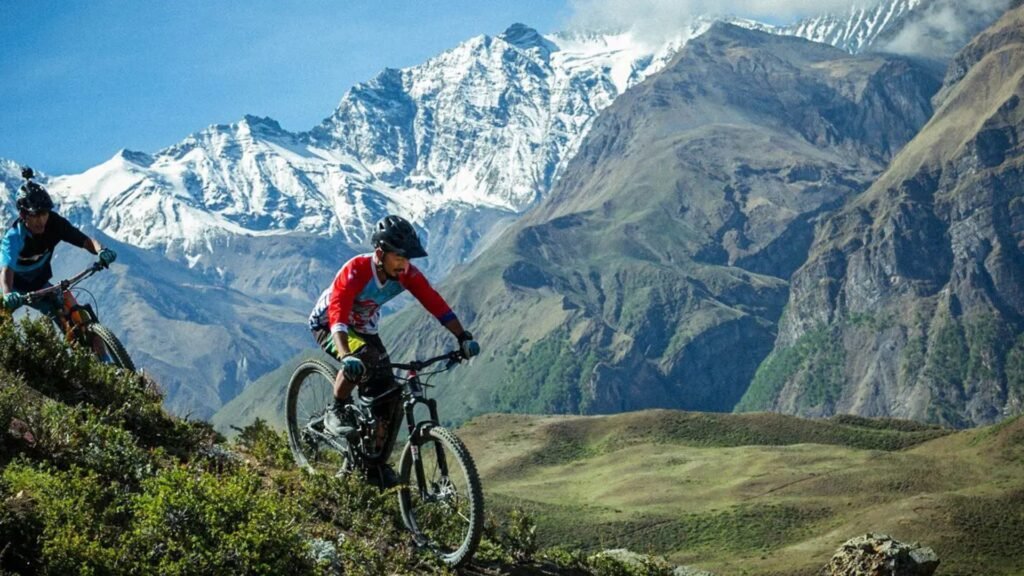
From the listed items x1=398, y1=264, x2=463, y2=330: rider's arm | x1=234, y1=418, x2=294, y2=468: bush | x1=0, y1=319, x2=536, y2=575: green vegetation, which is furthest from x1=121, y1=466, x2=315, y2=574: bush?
x1=234, y1=418, x2=294, y2=468: bush

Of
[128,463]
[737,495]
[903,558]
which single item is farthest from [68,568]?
[737,495]

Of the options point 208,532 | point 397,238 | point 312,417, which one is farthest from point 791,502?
point 208,532

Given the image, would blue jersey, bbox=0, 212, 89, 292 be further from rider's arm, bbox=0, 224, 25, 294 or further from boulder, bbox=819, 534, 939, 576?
boulder, bbox=819, 534, 939, 576

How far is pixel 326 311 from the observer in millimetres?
15312

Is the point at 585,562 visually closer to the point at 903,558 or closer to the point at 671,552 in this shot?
the point at 903,558

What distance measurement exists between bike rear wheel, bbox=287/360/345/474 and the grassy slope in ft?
278

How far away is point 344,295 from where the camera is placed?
13.8 metres

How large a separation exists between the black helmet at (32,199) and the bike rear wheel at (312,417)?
16.0 feet

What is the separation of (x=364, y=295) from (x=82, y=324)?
581 centimetres

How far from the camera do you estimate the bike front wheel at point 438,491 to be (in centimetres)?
1298

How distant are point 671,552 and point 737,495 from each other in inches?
1301

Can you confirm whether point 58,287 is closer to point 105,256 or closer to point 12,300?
point 105,256

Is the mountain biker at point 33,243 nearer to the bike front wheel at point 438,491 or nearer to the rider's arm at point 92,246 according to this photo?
the rider's arm at point 92,246

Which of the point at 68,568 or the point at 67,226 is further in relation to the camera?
the point at 67,226
